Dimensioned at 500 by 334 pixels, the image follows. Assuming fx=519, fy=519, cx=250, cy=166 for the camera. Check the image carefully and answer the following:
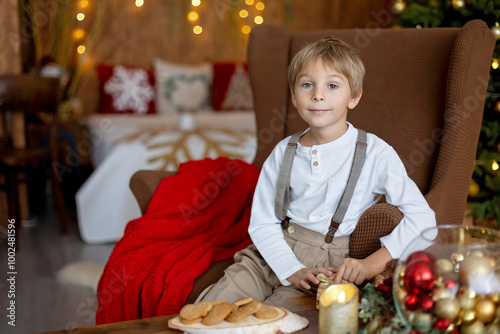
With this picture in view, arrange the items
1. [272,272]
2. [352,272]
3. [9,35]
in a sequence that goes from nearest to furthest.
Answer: [352,272]
[272,272]
[9,35]

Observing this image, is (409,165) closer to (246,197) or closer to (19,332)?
(246,197)

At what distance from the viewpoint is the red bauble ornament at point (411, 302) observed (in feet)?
2.56

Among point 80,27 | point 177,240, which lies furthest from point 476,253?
point 80,27

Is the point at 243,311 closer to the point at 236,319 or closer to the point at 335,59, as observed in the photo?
the point at 236,319

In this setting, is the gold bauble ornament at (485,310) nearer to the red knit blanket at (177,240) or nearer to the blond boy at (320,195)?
the blond boy at (320,195)

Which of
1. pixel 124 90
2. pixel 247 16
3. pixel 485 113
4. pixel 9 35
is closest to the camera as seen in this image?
pixel 485 113

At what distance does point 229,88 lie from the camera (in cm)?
441

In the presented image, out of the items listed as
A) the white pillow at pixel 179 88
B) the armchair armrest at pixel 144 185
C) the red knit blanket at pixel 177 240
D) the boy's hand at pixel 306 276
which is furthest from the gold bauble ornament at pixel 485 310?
the white pillow at pixel 179 88

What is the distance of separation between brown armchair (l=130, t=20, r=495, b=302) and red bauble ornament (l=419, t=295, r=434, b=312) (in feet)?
1.44

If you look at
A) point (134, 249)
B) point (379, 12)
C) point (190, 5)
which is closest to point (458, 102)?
point (134, 249)

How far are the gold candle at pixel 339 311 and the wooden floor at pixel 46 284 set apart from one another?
134cm

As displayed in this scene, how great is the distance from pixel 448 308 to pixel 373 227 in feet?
1.44

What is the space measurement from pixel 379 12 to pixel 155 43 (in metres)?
2.23

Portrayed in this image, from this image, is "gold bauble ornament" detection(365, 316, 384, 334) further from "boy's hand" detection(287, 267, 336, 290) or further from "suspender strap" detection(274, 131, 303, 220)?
"suspender strap" detection(274, 131, 303, 220)
